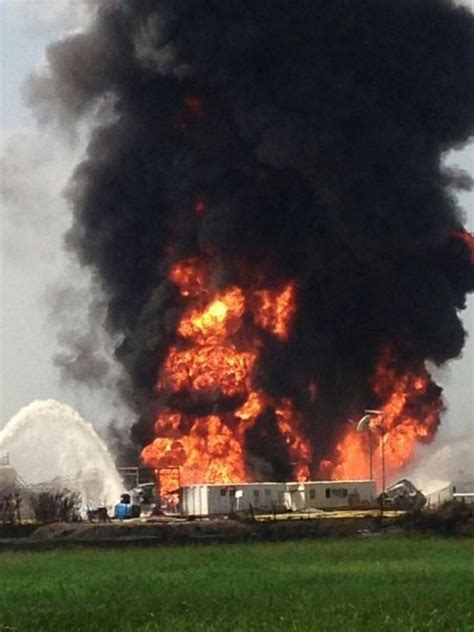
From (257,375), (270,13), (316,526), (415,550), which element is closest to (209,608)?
(415,550)

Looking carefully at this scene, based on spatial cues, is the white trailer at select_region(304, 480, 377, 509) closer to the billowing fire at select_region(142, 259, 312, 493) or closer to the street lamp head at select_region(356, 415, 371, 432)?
the street lamp head at select_region(356, 415, 371, 432)

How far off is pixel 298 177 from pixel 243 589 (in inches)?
2414

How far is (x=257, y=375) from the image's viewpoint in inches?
3853

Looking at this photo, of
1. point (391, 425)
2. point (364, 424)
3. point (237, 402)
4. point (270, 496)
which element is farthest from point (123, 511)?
point (391, 425)

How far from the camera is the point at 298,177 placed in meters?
101

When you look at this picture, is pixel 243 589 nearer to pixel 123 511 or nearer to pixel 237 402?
pixel 123 511

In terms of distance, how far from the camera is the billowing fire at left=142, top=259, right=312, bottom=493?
9694cm

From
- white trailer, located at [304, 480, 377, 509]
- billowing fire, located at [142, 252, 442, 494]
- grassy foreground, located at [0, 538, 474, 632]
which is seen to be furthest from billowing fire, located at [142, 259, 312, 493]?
grassy foreground, located at [0, 538, 474, 632]

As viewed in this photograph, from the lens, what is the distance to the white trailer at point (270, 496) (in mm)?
85375

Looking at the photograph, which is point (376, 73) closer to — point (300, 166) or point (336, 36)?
point (336, 36)

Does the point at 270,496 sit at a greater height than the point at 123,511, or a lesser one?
greater

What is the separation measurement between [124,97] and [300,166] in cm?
1591

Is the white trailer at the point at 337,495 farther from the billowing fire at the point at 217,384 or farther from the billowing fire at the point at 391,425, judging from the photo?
the billowing fire at the point at 391,425

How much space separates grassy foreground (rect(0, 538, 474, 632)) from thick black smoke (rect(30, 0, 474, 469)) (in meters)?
41.1
